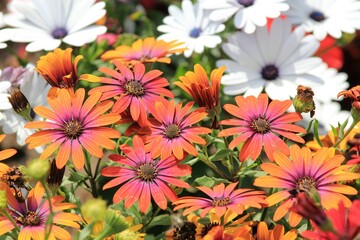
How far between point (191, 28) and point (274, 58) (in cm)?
23

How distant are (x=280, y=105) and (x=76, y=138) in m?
0.38

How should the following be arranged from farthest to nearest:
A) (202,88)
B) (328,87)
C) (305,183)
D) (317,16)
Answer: (328,87), (317,16), (202,88), (305,183)

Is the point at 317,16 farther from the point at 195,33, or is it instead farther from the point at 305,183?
the point at 305,183

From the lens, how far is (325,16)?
172 centimetres

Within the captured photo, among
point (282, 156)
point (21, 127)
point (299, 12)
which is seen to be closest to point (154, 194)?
point (282, 156)

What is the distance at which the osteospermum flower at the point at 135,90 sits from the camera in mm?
1177

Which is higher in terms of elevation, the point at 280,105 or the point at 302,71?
the point at 302,71

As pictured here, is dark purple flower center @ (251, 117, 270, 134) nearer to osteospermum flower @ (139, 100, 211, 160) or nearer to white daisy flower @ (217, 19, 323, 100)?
osteospermum flower @ (139, 100, 211, 160)

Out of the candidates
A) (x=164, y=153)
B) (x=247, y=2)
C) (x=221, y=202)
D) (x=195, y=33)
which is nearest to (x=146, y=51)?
(x=195, y=33)

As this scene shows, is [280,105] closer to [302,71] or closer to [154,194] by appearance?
[154,194]

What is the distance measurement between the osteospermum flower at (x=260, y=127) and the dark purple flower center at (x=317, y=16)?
585 millimetres

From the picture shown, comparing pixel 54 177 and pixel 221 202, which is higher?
pixel 54 177

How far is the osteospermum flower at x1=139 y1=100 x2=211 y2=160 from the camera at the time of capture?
3.65 feet

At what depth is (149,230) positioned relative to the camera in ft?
5.27
